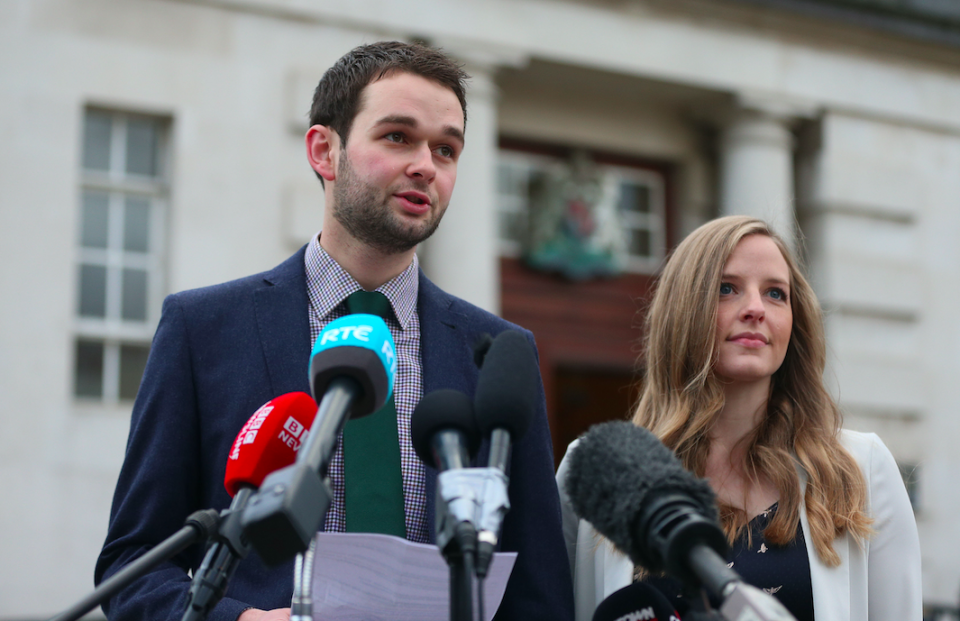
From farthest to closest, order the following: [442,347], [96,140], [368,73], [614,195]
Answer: [614,195]
[96,140]
[442,347]
[368,73]

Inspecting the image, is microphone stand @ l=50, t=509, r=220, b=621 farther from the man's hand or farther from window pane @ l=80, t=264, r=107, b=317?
window pane @ l=80, t=264, r=107, b=317

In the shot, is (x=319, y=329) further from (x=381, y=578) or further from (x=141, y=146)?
(x=141, y=146)

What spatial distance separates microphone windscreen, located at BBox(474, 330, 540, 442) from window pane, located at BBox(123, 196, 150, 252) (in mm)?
7132

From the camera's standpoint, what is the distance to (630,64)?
10008mm

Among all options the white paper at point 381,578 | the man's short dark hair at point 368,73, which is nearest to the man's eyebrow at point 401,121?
the man's short dark hair at point 368,73

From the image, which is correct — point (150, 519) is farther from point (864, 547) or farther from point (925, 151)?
point (925, 151)

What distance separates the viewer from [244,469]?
7.00 ft

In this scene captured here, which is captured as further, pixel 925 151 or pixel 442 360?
pixel 925 151

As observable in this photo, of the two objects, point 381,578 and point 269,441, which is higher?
point 269,441

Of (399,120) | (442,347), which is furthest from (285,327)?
(399,120)

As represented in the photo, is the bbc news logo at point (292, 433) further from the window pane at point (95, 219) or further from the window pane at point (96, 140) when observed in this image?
the window pane at point (96, 140)

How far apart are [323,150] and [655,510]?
153cm

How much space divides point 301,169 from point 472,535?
723 cm

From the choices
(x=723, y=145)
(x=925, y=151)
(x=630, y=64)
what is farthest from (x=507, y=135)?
(x=925, y=151)
